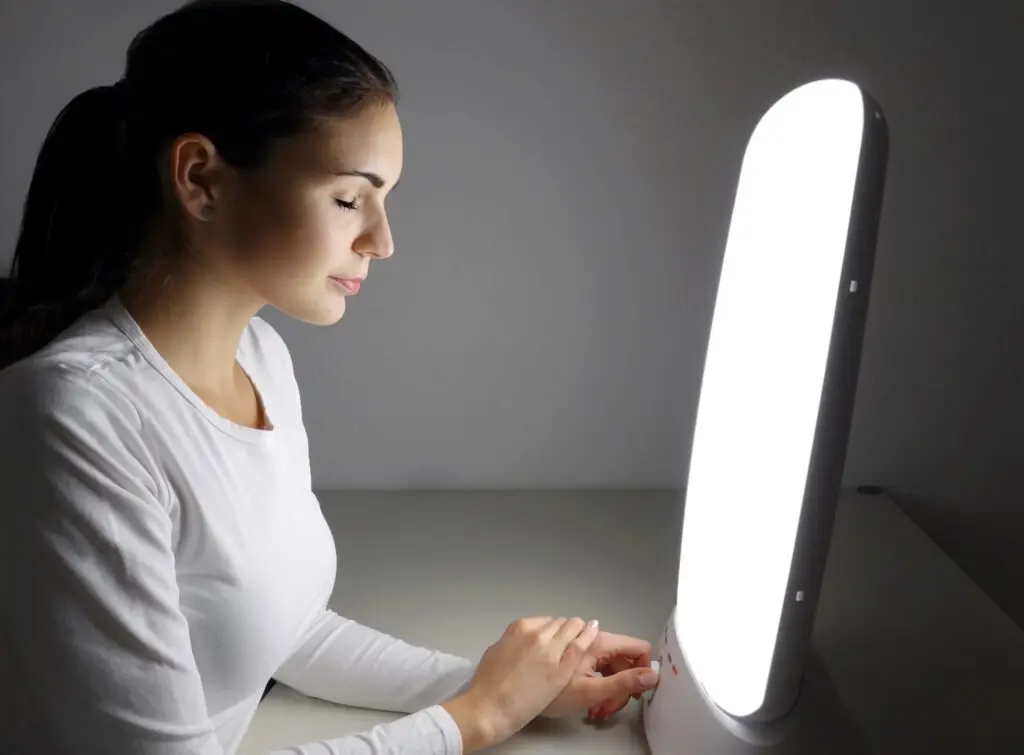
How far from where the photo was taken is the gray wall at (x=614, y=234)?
1254 mm

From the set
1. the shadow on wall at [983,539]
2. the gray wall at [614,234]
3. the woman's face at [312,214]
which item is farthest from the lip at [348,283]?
the shadow on wall at [983,539]

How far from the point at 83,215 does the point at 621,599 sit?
66 centimetres

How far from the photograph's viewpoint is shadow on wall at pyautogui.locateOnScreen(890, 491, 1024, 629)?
1.45m

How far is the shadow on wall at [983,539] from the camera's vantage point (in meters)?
1.45

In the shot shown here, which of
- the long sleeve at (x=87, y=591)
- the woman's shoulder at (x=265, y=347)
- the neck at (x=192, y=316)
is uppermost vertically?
the neck at (x=192, y=316)

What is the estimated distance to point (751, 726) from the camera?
0.72 meters

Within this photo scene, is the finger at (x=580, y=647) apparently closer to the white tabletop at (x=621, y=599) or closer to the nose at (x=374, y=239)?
the white tabletop at (x=621, y=599)

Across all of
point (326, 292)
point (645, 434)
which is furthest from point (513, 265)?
point (326, 292)

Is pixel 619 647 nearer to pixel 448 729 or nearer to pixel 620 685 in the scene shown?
pixel 620 685

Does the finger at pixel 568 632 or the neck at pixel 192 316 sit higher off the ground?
the neck at pixel 192 316

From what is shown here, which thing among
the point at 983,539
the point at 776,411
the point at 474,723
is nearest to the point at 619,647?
the point at 474,723

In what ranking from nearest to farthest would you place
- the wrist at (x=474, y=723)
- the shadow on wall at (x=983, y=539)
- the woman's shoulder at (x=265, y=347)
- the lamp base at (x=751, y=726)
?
the lamp base at (x=751, y=726), the wrist at (x=474, y=723), the woman's shoulder at (x=265, y=347), the shadow on wall at (x=983, y=539)

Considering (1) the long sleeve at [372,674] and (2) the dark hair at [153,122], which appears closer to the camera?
(2) the dark hair at [153,122]

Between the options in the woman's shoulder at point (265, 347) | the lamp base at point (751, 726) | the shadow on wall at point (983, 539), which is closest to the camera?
the lamp base at point (751, 726)
